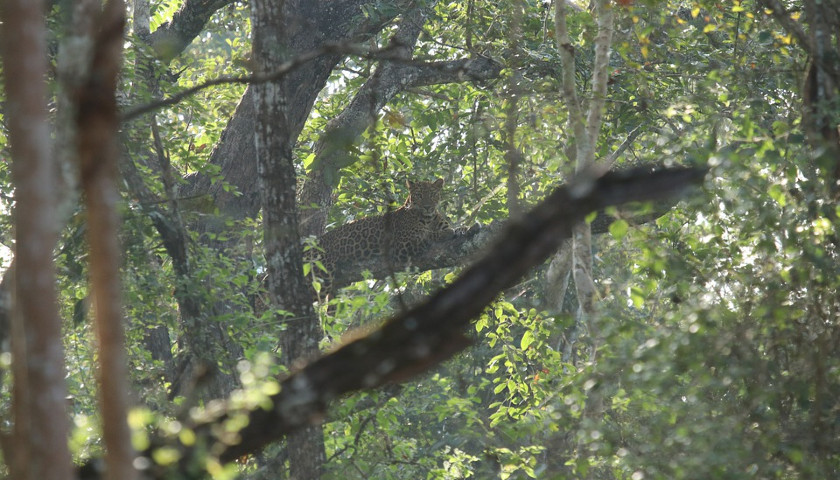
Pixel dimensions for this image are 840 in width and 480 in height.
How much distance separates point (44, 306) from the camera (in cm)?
158

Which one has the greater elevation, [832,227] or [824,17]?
[824,17]

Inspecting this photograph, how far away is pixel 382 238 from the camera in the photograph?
902cm

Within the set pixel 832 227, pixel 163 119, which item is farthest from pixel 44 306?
pixel 163 119

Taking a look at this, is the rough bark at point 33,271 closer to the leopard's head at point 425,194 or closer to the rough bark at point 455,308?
the rough bark at point 455,308

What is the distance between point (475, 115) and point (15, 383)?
745 cm

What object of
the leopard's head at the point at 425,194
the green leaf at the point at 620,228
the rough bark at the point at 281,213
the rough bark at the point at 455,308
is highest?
the leopard's head at the point at 425,194

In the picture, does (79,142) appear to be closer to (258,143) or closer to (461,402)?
(258,143)

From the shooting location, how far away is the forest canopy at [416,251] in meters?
1.70

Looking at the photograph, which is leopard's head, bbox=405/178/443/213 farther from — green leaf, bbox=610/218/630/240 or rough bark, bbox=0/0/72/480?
rough bark, bbox=0/0/72/480

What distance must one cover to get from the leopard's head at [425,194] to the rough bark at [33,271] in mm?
8425

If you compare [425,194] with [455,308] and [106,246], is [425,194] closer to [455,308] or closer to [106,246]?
[455,308]

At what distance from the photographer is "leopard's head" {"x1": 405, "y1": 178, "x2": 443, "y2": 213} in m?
10.2

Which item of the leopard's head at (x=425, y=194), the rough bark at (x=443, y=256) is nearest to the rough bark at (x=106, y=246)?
the rough bark at (x=443, y=256)

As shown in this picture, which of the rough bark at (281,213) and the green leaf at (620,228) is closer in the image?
the green leaf at (620,228)
